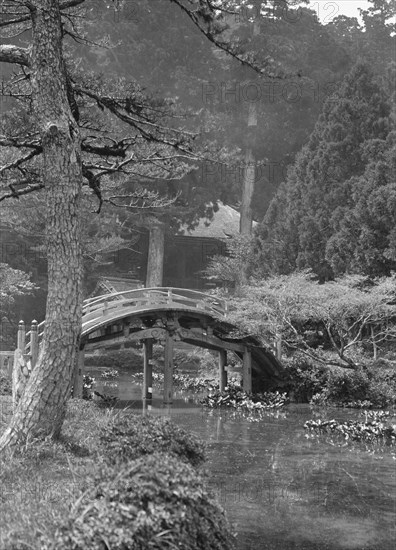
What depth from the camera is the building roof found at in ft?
142

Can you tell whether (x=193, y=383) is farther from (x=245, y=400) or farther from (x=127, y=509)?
(x=127, y=509)

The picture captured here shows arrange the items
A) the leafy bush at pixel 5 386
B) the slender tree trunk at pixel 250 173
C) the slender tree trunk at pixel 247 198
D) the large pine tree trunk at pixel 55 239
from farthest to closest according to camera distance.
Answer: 1. the slender tree trunk at pixel 247 198
2. the slender tree trunk at pixel 250 173
3. the leafy bush at pixel 5 386
4. the large pine tree trunk at pixel 55 239

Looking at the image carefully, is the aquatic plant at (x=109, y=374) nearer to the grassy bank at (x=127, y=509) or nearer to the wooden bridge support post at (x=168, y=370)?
the wooden bridge support post at (x=168, y=370)

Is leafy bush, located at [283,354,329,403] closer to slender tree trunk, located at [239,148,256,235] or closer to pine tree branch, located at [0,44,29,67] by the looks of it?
pine tree branch, located at [0,44,29,67]

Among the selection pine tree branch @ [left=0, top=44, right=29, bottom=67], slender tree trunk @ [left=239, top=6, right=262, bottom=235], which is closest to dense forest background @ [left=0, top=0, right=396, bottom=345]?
slender tree trunk @ [left=239, top=6, right=262, bottom=235]

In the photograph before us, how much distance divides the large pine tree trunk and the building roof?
2964cm

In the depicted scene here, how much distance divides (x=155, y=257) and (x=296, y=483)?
2906cm

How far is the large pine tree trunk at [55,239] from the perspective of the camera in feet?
38.4

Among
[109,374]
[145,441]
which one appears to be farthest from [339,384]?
[145,441]

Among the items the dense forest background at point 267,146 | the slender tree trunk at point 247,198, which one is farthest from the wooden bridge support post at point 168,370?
the slender tree trunk at point 247,198

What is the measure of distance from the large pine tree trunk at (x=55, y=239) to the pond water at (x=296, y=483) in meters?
2.94

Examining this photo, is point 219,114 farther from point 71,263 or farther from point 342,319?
point 71,263

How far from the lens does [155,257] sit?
41.7 meters

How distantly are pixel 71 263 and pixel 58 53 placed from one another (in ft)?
10.7
